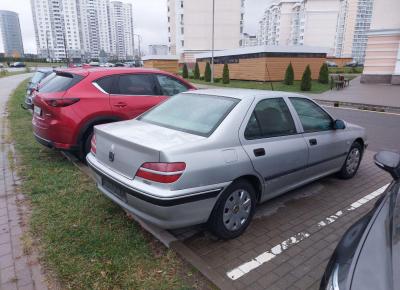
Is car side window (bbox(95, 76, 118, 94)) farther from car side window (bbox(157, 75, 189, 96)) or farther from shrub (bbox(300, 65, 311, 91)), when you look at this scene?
shrub (bbox(300, 65, 311, 91))

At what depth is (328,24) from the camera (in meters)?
79.5

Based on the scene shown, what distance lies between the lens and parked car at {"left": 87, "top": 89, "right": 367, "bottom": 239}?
2.77 meters

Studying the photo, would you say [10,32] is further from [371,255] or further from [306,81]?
[371,255]

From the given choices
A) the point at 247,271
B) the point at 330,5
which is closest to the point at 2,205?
the point at 247,271

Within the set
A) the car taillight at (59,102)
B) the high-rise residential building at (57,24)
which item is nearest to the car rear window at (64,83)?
the car taillight at (59,102)

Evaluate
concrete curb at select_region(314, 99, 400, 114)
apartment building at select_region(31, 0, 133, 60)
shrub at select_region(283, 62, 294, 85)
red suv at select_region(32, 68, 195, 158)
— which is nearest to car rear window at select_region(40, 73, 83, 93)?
red suv at select_region(32, 68, 195, 158)

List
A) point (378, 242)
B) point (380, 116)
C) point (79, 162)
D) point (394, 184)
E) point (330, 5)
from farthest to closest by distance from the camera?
point (330, 5)
point (380, 116)
point (79, 162)
point (394, 184)
point (378, 242)

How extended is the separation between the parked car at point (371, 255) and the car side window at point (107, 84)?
444 centimetres

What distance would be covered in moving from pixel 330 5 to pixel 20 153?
291 ft

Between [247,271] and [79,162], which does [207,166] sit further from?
[79,162]

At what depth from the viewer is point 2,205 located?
13.1ft

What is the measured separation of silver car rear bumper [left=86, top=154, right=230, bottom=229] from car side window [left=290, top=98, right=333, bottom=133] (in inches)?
67.0

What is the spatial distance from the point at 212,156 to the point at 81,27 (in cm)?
10377

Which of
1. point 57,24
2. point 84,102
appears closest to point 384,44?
point 84,102
